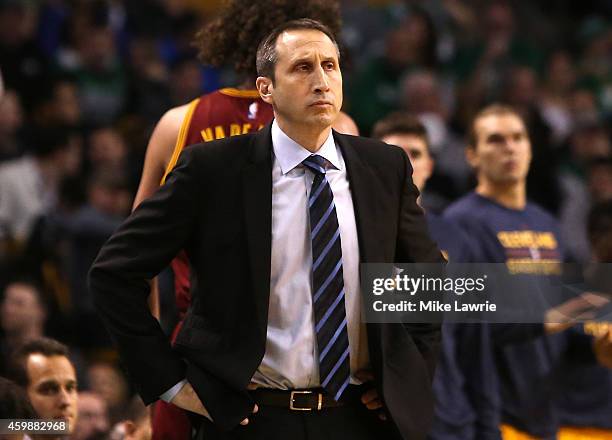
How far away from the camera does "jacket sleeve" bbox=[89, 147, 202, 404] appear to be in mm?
3512

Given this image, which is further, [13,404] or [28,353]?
[28,353]

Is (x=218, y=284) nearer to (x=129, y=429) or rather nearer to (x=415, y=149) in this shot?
(x=129, y=429)

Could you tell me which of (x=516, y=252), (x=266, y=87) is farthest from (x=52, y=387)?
(x=516, y=252)

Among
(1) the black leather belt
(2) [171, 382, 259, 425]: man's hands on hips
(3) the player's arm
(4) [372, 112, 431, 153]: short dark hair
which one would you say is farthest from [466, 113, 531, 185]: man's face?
(2) [171, 382, 259, 425]: man's hands on hips

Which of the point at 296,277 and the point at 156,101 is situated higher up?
the point at 156,101

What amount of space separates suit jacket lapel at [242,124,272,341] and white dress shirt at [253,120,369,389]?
0.13 feet

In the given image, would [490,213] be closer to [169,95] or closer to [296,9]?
[296,9]

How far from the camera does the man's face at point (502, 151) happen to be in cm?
601

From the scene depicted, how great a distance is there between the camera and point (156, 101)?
9.08 meters

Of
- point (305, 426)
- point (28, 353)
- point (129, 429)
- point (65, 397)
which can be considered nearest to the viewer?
point (305, 426)

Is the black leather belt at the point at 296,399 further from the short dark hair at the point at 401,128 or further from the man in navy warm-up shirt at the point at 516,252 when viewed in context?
the short dark hair at the point at 401,128

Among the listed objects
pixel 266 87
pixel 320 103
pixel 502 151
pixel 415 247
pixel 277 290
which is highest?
pixel 502 151

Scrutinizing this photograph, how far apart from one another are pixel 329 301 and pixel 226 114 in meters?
0.98

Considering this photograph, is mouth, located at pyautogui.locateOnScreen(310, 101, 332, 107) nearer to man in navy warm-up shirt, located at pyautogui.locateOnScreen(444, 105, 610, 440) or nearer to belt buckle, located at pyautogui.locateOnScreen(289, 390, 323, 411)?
belt buckle, located at pyautogui.locateOnScreen(289, 390, 323, 411)
